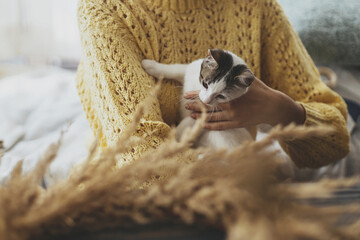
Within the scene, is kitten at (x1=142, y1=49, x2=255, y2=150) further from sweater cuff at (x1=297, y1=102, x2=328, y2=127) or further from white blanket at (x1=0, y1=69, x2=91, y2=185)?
white blanket at (x1=0, y1=69, x2=91, y2=185)

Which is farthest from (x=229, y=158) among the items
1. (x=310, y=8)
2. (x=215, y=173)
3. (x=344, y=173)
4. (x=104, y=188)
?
(x=310, y=8)

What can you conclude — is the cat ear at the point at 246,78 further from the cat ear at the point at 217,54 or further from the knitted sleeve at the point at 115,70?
the knitted sleeve at the point at 115,70

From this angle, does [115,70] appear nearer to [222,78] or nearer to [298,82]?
[222,78]

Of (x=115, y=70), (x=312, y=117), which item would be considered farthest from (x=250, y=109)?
(x=115, y=70)

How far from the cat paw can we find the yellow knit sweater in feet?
0.07

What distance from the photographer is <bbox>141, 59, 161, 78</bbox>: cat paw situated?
81 centimetres

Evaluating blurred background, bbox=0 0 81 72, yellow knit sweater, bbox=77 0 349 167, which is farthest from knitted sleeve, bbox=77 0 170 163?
blurred background, bbox=0 0 81 72

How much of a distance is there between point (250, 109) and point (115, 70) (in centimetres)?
36

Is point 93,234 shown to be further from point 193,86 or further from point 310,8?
point 310,8

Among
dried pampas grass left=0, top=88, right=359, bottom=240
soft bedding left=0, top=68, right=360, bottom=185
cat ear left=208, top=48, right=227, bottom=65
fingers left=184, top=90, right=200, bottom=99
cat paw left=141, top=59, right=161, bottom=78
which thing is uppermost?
cat ear left=208, top=48, right=227, bottom=65

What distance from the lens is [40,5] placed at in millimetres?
2180

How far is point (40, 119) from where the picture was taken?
1296mm

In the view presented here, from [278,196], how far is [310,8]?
1.29 meters

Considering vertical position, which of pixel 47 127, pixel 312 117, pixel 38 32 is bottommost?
pixel 47 127
